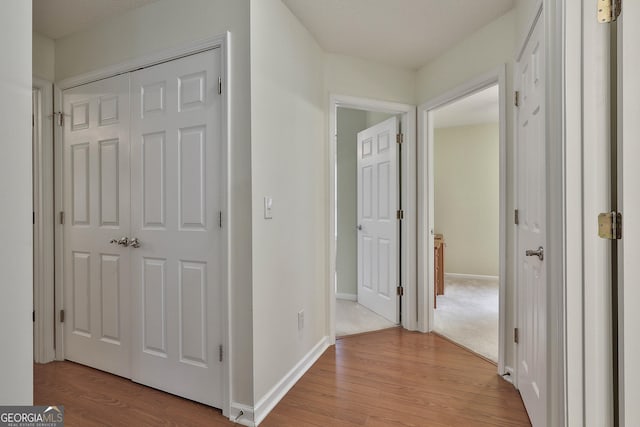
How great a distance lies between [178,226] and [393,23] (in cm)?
201

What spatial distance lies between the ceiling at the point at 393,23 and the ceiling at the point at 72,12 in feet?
3.54

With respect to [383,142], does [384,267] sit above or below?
below

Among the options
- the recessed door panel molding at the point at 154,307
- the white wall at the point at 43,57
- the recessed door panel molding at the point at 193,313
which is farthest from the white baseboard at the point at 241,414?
the white wall at the point at 43,57

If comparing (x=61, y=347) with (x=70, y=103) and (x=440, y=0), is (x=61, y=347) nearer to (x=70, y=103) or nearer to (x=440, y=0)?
(x=70, y=103)

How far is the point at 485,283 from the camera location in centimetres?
497

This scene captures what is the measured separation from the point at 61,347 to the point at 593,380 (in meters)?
3.18

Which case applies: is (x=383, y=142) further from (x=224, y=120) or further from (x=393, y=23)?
(x=224, y=120)

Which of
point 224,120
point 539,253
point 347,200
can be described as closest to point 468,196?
point 347,200

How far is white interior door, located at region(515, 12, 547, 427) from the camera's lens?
1468mm

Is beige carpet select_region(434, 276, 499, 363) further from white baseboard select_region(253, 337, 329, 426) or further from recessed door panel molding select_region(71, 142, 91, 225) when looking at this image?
recessed door panel molding select_region(71, 142, 91, 225)

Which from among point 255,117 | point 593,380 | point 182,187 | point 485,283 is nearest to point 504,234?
point 593,380

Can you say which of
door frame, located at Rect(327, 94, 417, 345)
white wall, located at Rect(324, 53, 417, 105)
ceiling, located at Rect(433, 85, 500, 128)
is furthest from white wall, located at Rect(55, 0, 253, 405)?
ceiling, located at Rect(433, 85, 500, 128)

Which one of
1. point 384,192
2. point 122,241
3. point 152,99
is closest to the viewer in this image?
point 152,99

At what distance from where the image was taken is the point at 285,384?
2029 mm
